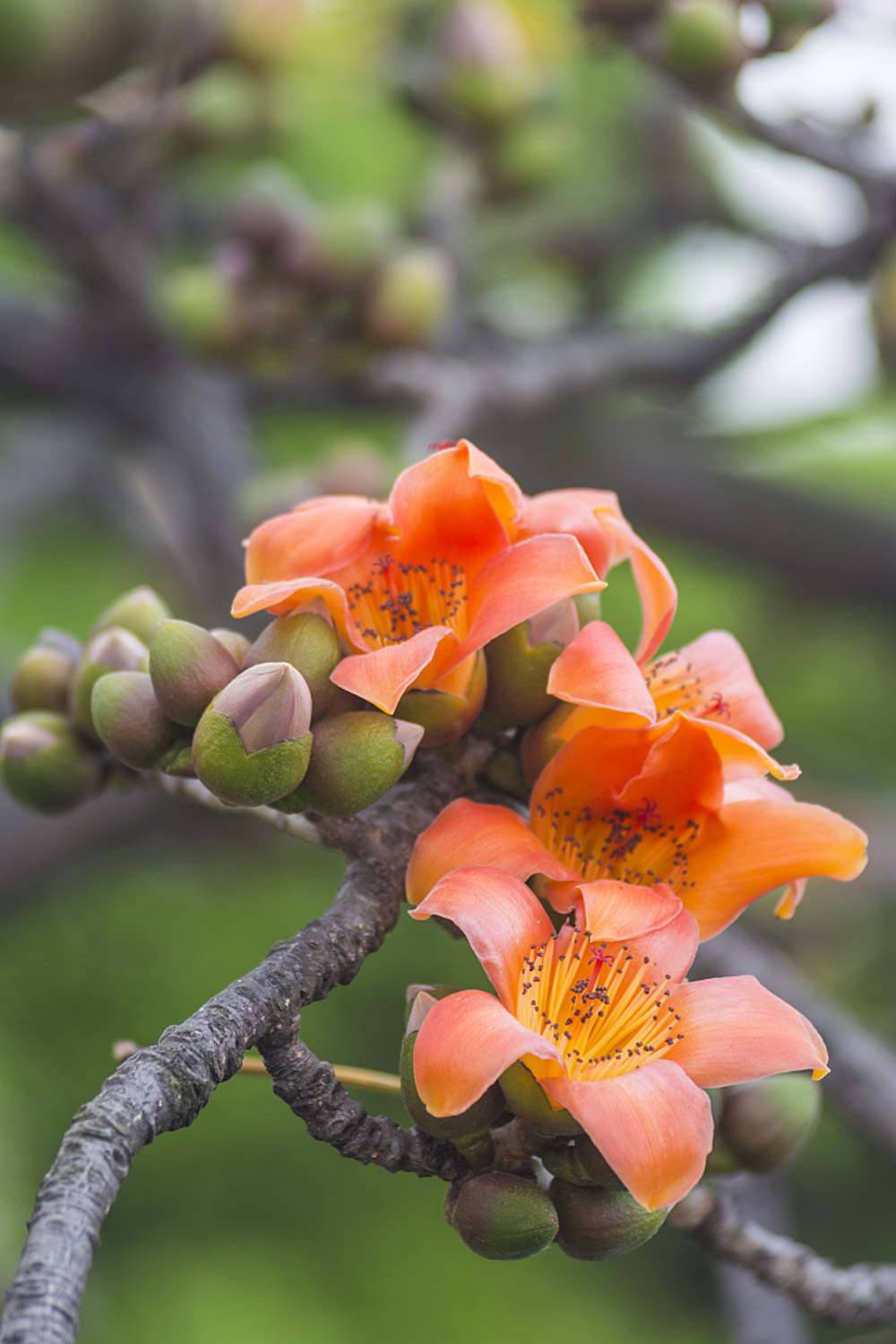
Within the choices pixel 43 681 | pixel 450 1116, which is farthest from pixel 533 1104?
pixel 43 681

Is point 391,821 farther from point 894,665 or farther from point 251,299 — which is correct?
point 894,665

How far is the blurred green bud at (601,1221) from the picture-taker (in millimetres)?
890

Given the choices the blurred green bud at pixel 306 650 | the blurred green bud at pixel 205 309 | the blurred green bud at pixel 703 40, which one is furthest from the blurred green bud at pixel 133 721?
the blurred green bud at pixel 703 40

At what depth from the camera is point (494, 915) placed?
892 millimetres

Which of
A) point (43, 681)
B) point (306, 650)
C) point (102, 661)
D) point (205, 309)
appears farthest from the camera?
point (205, 309)

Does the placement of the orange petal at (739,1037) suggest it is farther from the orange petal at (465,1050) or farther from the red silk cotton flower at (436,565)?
the red silk cotton flower at (436,565)

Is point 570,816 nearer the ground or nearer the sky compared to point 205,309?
nearer the ground

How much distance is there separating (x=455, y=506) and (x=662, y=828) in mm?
290

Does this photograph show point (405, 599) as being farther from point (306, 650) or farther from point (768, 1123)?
point (768, 1123)

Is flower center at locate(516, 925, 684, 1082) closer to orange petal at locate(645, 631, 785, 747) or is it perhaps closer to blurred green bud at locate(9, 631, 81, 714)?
orange petal at locate(645, 631, 785, 747)

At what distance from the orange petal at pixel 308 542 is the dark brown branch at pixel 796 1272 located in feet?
2.07

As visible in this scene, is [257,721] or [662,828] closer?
[257,721]

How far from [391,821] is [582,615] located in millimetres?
247

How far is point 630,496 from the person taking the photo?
3625 mm
